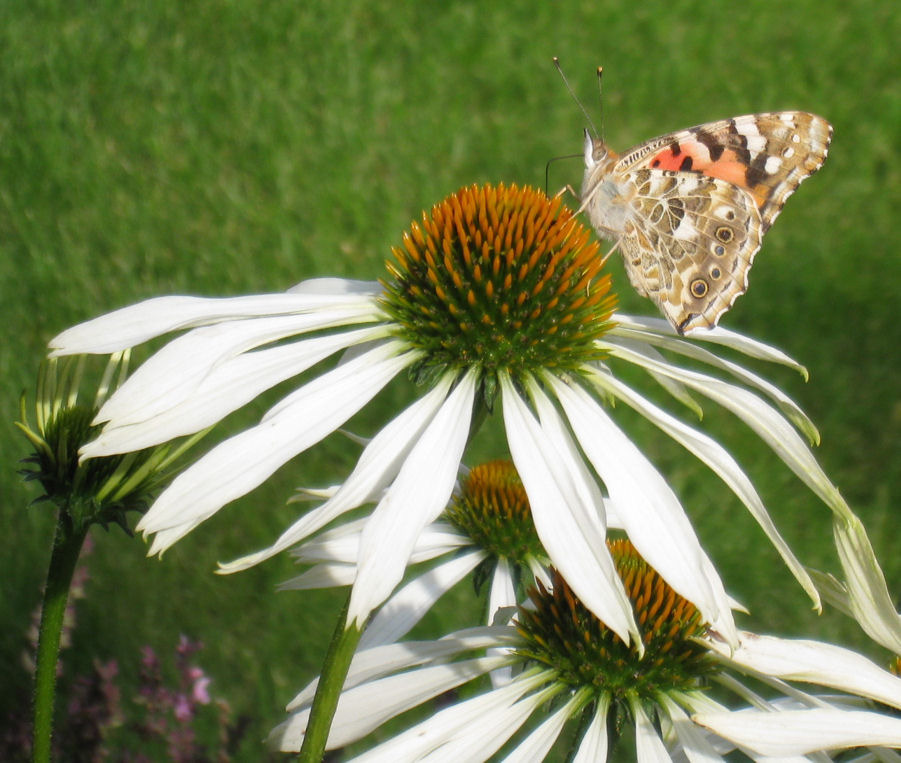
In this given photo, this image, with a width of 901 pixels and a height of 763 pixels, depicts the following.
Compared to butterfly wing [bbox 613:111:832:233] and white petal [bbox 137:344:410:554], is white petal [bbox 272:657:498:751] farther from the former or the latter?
butterfly wing [bbox 613:111:832:233]

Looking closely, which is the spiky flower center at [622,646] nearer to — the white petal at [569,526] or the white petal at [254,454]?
the white petal at [569,526]

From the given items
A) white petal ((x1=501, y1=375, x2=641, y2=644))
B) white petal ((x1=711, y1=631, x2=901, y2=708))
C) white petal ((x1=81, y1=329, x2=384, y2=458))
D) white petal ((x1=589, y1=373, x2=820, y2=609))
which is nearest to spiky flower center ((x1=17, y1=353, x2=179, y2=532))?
white petal ((x1=81, y1=329, x2=384, y2=458))

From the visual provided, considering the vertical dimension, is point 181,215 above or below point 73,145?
below

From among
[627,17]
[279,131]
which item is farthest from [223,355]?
[627,17]

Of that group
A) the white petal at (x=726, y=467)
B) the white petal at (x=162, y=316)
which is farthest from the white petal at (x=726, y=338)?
the white petal at (x=162, y=316)

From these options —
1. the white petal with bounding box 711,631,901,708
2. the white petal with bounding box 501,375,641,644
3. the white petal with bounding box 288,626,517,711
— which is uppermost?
the white petal with bounding box 501,375,641,644

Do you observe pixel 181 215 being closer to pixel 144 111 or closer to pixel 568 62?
pixel 144 111

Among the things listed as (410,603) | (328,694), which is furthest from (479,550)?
(328,694)
